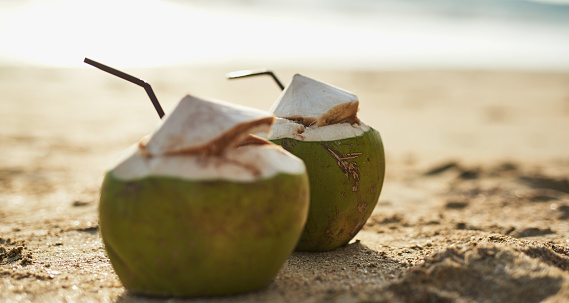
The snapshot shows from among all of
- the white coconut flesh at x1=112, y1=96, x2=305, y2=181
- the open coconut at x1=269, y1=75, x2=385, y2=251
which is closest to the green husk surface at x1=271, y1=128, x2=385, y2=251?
the open coconut at x1=269, y1=75, x2=385, y2=251

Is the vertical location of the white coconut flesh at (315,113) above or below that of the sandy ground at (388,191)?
above

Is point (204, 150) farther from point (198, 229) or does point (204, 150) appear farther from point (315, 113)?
point (315, 113)

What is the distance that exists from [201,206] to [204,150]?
0.71ft

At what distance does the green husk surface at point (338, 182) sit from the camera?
8.92 ft

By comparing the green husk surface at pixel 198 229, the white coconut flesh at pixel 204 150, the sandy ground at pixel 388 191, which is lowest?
the sandy ground at pixel 388 191

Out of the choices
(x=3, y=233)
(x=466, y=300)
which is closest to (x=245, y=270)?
(x=466, y=300)

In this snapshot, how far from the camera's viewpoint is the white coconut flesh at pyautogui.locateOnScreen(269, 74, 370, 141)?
2.77 m

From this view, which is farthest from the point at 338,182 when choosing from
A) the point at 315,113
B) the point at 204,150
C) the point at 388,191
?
the point at 388,191

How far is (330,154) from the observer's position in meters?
2.72

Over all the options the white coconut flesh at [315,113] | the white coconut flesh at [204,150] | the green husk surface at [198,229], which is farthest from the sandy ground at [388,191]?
the white coconut flesh at [315,113]

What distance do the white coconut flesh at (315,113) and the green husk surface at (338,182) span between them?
4 cm

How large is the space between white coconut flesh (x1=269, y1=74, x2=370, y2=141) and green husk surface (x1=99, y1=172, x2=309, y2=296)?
641 mm

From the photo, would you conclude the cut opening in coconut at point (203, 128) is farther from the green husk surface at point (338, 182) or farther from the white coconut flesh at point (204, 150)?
the green husk surface at point (338, 182)

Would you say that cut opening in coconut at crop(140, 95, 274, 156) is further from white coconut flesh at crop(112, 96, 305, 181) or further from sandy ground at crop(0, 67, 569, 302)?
sandy ground at crop(0, 67, 569, 302)
